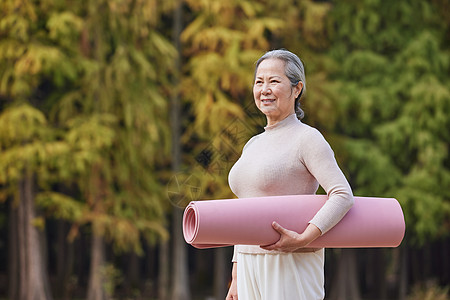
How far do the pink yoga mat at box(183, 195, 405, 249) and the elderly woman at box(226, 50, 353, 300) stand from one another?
4 cm

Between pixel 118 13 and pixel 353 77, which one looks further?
pixel 353 77

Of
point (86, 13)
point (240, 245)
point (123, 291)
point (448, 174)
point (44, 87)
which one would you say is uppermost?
point (86, 13)

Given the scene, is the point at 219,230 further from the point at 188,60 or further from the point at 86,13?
the point at 188,60

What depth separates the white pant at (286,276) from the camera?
2.60 meters

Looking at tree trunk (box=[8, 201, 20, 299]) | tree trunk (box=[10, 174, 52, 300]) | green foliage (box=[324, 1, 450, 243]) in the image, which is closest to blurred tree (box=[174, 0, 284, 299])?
green foliage (box=[324, 1, 450, 243])

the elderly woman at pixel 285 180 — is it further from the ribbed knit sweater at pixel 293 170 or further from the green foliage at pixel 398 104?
the green foliage at pixel 398 104

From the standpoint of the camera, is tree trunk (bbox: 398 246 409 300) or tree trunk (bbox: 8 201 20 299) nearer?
tree trunk (bbox: 8 201 20 299)

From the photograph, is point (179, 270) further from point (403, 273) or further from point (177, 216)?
point (403, 273)

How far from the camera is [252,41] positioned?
1480 cm

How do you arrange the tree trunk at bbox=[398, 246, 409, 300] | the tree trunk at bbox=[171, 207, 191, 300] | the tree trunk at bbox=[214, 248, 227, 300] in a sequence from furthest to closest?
the tree trunk at bbox=[398, 246, 409, 300] < the tree trunk at bbox=[214, 248, 227, 300] < the tree trunk at bbox=[171, 207, 191, 300]

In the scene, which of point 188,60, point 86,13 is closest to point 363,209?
point 86,13

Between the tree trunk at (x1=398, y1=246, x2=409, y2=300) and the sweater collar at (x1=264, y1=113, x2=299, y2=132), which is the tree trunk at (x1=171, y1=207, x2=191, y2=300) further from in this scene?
the sweater collar at (x1=264, y1=113, x2=299, y2=132)

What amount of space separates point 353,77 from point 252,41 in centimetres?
257

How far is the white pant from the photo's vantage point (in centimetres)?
260
